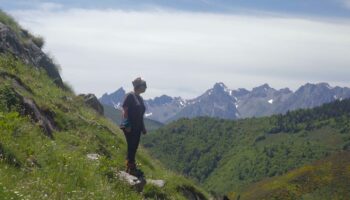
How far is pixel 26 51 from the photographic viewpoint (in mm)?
22422

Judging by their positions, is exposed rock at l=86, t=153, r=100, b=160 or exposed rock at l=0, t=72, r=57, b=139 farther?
exposed rock at l=86, t=153, r=100, b=160

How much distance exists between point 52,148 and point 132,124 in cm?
293

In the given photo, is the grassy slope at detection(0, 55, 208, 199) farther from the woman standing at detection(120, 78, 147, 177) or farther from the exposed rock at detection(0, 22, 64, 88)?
the exposed rock at detection(0, 22, 64, 88)

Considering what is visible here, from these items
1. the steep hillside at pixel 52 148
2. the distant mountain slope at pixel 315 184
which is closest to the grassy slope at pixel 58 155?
the steep hillside at pixel 52 148

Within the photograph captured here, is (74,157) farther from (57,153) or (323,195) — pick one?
(323,195)

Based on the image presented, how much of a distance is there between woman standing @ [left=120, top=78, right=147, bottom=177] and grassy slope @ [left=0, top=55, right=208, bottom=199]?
0.45 meters

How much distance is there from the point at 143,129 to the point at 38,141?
3630 mm

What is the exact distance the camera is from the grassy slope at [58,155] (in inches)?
368

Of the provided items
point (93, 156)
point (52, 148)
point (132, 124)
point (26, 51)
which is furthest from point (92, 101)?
point (52, 148)

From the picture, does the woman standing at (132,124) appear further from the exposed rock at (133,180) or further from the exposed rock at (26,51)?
the exposed rock at (26,51)

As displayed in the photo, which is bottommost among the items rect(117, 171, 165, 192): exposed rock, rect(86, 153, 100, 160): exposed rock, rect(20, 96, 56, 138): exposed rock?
rect(117, 171, 165, 192): exposed rock

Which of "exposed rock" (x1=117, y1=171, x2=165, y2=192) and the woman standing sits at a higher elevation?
the woman standing

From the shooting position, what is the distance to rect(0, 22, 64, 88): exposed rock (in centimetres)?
2049

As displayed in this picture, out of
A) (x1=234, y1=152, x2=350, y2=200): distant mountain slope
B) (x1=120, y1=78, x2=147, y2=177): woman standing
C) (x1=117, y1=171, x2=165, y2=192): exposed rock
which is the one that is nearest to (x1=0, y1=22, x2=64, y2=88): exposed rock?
(x1=120, y1=78, x2=147, y2=177): woman standing
